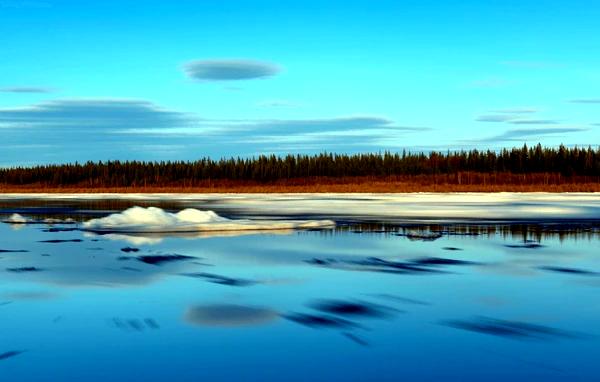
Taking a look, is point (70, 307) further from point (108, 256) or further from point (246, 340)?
point (108, 256)

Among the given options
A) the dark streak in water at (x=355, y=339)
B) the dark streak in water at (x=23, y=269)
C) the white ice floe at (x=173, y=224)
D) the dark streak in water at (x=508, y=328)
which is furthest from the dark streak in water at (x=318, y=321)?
the white ice floe at (x=173, y=224)

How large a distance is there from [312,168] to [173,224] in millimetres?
82524

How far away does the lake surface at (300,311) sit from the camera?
5.89m

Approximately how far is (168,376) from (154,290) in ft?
12.9

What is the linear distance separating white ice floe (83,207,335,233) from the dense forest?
222 feet

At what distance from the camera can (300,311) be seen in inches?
320

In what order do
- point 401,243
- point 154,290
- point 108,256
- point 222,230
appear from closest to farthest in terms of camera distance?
point 154,290, point 108,256, point 401,243, point 222,230

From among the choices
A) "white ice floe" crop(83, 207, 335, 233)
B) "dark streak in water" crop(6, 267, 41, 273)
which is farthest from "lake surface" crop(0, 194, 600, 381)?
"white ice floe" crop(83, 207, 335, 233)

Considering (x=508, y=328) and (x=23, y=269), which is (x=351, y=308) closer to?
(x=508, y=328)

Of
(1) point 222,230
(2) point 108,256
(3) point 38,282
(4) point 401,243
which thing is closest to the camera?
(3) point 38,282

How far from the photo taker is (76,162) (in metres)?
110

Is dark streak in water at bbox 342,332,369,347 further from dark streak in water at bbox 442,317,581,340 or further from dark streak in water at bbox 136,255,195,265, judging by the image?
dark streak in water at bbox 136,255,195,265

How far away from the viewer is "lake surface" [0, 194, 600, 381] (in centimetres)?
589

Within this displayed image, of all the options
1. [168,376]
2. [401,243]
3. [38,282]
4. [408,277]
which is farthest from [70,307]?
[401,243]
